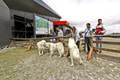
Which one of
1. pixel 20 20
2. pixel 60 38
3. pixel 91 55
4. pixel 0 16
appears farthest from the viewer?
pixel 20 20

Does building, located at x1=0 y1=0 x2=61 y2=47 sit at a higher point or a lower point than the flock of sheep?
higher

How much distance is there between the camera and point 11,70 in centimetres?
400

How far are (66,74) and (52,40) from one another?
3.67 m

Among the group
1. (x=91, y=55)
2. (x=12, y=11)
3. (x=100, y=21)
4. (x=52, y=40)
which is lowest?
(x=91, y=55)

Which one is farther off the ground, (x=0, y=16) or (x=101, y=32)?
(x=0, y=16)

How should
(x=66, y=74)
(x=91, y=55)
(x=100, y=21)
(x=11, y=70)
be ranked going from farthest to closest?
Result: (x=100, y=21), (x=91, y=55), (x=11, y=70), (x=66, y=74)

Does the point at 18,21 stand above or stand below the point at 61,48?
above

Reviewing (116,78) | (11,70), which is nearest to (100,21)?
(116,78)

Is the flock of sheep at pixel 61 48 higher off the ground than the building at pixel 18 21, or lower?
lower

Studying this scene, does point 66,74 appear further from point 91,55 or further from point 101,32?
point 101,32

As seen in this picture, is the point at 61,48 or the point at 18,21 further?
the point at 18,21

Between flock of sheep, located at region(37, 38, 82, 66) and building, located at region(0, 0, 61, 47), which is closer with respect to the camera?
flock of sheep, located at region(37, 38, 82, 66)

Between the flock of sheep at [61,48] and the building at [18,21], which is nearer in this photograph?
Result: the flock of sheep at [61,48]

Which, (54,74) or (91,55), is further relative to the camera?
(91,55)
